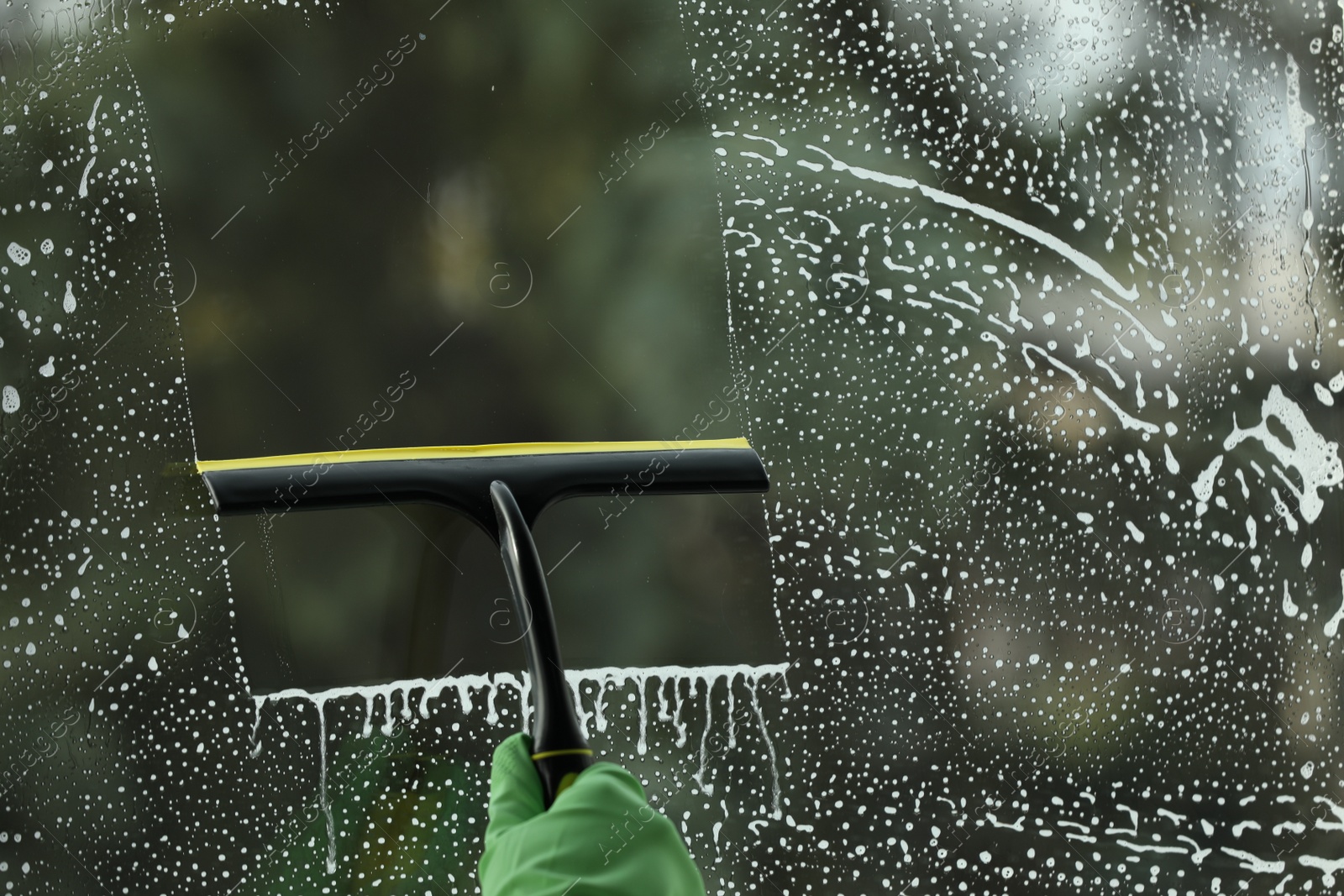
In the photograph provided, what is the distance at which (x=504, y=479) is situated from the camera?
1.83 ft

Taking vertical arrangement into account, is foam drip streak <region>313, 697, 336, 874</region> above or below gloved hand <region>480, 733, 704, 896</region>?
below

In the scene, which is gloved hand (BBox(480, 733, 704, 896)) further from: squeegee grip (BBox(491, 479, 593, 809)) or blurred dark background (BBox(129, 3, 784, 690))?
blurred dark background (BBox(129, 3, 784, 690))

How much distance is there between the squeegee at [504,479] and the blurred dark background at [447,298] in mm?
21

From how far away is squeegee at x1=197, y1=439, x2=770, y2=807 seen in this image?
1.73ft

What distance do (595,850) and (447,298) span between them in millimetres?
336

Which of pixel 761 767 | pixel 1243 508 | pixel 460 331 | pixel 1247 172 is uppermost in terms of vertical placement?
pixel 1247 172

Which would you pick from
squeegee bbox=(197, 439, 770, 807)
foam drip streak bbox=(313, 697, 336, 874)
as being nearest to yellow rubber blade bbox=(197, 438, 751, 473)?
squeegee bbox=(197, 439, 770, 807)

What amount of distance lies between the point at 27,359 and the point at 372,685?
0.28 m

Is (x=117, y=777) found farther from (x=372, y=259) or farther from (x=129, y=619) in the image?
(x=372, y=259)

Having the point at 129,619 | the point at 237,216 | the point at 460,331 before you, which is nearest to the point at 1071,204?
the point at 460,331

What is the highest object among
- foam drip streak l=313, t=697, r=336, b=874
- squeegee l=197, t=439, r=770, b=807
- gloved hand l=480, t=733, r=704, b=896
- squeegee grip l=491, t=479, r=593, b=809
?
squeegee l=197, t=439, r=770, b=807

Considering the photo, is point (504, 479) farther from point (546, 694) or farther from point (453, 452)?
point (546, 694)

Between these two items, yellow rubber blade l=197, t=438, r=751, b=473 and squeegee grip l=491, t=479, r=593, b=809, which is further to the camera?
yellow rubber blade l=197, t=438, r=751, b=473

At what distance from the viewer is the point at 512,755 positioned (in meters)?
0.46
